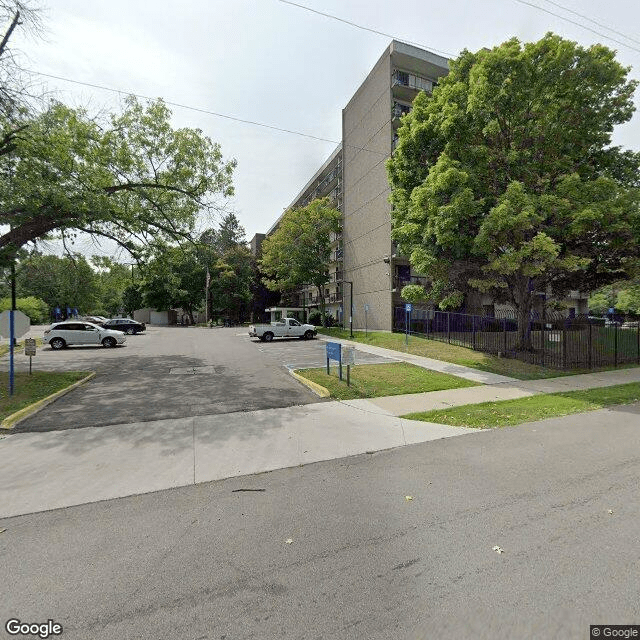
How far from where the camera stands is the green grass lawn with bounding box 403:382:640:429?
7.10m

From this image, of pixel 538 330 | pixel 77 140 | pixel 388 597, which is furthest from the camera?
pixel 538 330

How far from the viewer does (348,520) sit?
11.5 ft

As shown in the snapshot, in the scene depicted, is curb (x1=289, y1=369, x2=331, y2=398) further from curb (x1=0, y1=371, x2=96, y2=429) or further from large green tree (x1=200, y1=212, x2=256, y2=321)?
large green tree (x1=200, y1=212, x2=256, y2=321)

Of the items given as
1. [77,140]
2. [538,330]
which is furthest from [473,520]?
[538,330]

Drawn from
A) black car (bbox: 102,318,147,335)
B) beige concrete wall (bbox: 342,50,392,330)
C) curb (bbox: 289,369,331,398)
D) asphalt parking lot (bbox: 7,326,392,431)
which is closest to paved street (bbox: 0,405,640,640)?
asphalt parking lot (bbox: 7,326,392,431)

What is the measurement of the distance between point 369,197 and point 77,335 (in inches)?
940

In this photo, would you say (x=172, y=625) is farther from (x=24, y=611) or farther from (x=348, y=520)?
(x=348, y=520)

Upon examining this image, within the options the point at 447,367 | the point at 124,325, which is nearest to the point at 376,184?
the point at 447,367

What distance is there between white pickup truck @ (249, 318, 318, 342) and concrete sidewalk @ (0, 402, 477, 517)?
17.2m

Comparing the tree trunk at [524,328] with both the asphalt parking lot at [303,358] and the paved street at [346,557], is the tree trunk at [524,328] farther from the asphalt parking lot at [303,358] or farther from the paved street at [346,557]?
the paved street at [346,557]


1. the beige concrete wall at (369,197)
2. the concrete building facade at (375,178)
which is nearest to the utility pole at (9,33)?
the concrete building facade at (375,178)

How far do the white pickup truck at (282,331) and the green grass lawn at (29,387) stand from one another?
13252 millimetres

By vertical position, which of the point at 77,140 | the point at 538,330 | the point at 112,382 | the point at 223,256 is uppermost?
the point at 223,256

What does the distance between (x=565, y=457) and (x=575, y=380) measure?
26.3 feet
